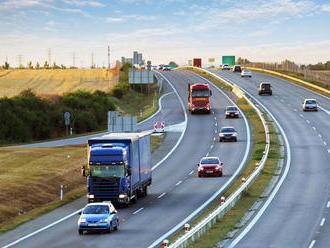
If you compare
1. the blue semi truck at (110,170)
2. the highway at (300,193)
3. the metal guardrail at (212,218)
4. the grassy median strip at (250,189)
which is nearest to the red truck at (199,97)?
the grassy median strip at (250,189)

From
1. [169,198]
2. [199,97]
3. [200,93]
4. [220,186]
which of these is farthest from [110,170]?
[199,97]

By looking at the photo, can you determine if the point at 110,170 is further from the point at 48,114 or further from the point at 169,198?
the point at 48,114

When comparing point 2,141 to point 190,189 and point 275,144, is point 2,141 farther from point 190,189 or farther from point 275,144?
point 190,189

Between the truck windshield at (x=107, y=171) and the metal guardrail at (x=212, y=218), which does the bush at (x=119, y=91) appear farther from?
the truck windshield at (x=107, y=171)

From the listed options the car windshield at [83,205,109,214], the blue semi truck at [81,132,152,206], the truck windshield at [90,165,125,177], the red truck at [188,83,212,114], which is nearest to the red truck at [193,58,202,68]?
the red truck at [188,83,212,114]

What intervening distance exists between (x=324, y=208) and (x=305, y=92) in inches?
3015

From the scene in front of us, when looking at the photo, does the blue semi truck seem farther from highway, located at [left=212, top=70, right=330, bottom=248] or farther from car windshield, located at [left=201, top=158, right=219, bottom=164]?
car windshield, located at [left=201, top=158, right=219, bottom=164]

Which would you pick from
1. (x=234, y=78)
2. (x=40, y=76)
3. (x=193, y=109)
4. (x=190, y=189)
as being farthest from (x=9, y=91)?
(x=190, y=189)

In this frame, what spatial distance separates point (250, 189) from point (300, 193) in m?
3.08

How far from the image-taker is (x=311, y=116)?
82875 mm

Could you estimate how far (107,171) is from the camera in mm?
34375

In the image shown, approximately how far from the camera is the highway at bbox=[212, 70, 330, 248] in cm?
2723

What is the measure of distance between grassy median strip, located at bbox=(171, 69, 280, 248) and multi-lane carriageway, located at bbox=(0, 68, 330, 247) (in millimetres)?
900

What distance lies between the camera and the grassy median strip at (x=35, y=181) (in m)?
35.8
